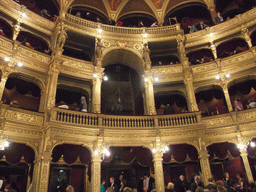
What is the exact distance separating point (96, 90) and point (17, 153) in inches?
215

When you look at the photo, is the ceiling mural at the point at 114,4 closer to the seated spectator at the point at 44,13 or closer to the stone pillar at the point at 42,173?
the seated spectator at the point at 44,13

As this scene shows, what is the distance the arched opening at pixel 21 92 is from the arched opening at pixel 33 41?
91.9 inches

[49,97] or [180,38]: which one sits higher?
[180,38]

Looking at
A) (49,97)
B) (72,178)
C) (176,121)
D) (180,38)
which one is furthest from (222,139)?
(49,97)

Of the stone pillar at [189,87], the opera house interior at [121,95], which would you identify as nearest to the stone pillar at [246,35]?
the opera house interior at [121,95]

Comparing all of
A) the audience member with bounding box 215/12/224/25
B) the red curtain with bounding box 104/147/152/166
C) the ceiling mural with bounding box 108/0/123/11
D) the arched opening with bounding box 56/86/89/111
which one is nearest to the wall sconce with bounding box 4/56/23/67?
the arched opening with bounding box 56/86/89/111

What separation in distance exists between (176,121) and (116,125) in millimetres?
3481

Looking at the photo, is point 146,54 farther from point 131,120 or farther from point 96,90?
point 131,120

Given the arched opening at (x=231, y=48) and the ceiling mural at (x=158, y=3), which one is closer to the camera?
the arched opening at (x=231, y=48)

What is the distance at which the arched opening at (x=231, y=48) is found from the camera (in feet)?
47.7

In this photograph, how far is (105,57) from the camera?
1509 cm

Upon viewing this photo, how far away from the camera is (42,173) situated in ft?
31.2

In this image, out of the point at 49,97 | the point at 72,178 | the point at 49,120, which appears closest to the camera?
the point at 49,120

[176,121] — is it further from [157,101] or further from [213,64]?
[213,64]
